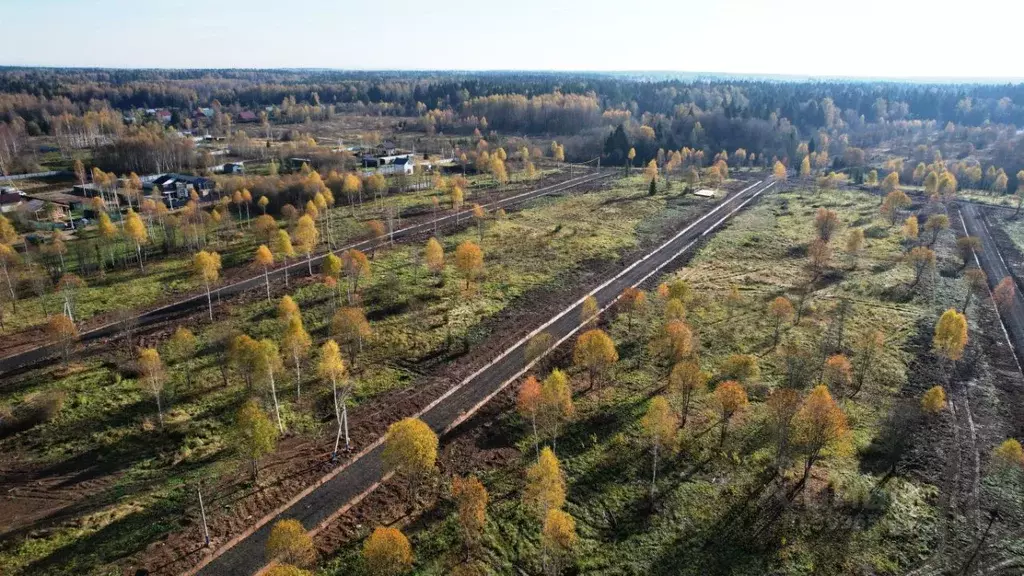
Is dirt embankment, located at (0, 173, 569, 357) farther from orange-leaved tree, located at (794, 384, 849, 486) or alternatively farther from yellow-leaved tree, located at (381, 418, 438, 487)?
orange-leaved tree, located at (794, 384, 849, 486)

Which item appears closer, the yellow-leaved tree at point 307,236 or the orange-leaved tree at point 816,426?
the orange-leaved tree at point 816,426

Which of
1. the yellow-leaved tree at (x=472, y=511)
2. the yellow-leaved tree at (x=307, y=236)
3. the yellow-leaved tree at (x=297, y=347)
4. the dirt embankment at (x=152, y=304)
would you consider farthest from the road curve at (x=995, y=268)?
the dirt embankment at (x=152, y=304)

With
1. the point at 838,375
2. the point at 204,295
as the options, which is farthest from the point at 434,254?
the point at 838,375

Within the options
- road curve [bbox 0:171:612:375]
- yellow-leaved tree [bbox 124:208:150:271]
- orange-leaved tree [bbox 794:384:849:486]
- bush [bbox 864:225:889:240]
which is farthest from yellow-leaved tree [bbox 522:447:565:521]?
bush [bbox 864:225:889:240]

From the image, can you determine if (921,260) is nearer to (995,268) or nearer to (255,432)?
(995,268)

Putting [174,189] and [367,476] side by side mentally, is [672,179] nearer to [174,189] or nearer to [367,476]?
[174,189]

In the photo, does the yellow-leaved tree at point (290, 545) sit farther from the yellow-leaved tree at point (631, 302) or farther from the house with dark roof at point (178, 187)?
the house with dark roof at point (178, 187)
